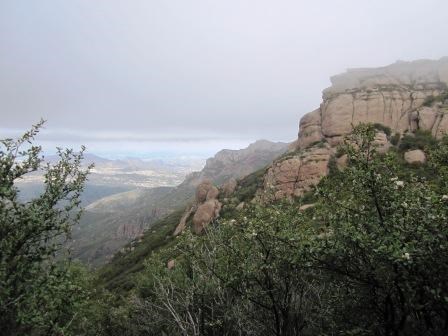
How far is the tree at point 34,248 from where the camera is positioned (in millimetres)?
11516

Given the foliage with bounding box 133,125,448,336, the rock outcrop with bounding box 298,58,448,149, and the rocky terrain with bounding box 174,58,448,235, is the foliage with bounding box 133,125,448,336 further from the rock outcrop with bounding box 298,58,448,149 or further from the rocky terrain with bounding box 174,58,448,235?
the rock outcrop with bounding box 298,58,448,149

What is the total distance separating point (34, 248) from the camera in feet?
44.6

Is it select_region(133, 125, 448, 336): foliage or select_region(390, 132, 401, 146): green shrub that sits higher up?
select_region(390, 132, 401, 146): green shrub

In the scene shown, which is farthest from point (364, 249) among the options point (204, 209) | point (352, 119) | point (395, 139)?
point (352, 119)

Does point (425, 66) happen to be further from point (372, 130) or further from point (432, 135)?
point (372, 130)

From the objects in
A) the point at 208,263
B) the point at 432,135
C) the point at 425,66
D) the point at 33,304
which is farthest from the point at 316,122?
the point at 33,304

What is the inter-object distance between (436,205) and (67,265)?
13.3m

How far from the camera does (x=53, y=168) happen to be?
50.1ft

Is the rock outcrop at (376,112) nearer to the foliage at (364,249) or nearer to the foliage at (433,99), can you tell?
the foliage at (433,99)

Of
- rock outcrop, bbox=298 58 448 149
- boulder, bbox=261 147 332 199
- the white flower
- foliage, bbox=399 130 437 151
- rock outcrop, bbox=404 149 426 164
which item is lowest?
boulder, bbox=261 147 332 199

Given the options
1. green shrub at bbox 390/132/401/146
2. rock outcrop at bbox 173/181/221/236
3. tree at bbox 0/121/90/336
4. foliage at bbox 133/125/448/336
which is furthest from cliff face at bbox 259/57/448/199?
tree at bbox 0/121/90/336

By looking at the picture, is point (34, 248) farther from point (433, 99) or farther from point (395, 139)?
point (433, 99)

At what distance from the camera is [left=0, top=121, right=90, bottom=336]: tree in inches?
453

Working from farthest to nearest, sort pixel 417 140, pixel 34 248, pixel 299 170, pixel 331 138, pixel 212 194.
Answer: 1. pixel 212 194
2. pixel 331 138
3. pixel 417 140
4. pixel 299 170
5. pixel 34 248
